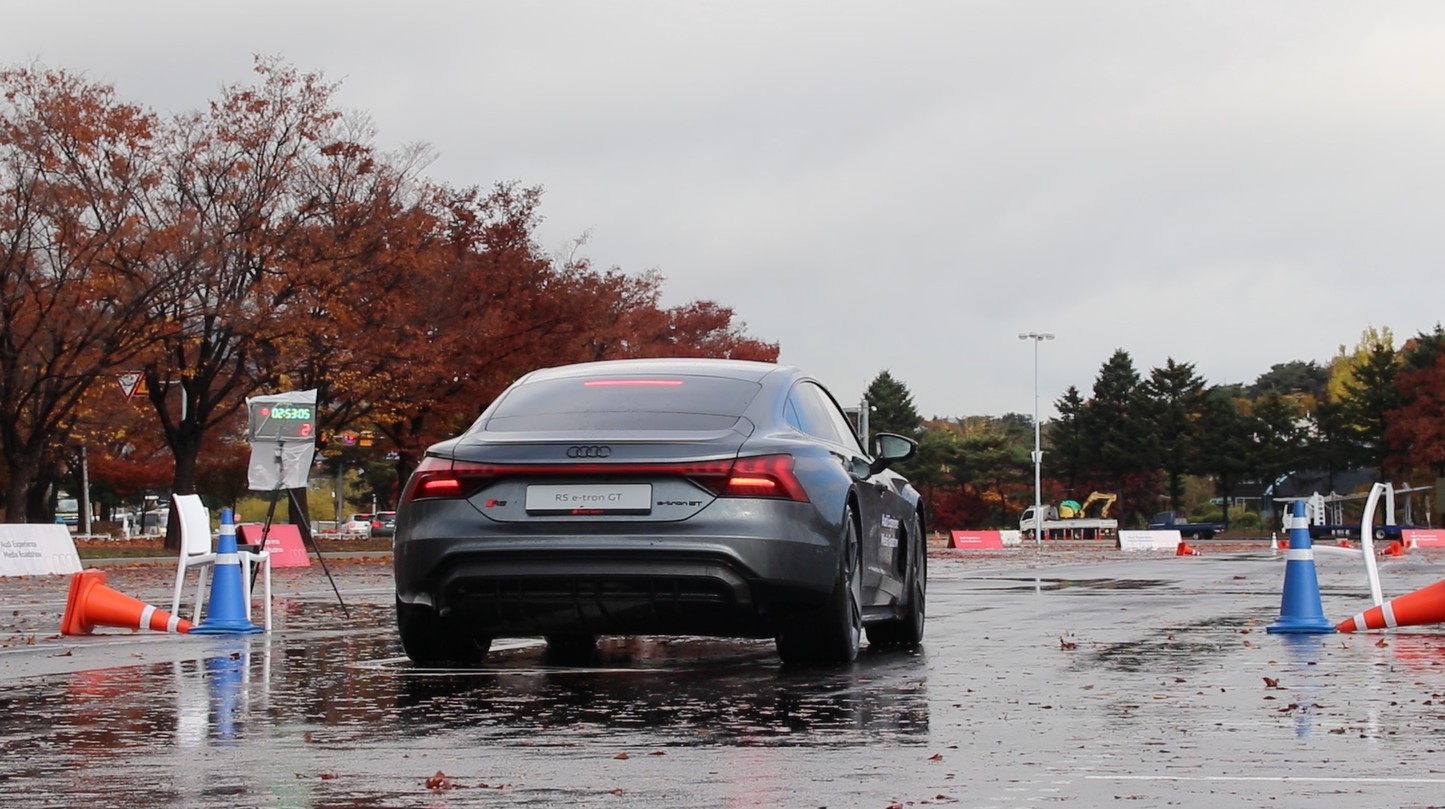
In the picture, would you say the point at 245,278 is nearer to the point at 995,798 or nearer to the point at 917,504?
the point at 917,504

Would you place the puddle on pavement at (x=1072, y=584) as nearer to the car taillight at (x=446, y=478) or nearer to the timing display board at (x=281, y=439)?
the timing display board at (x=281, y=439)

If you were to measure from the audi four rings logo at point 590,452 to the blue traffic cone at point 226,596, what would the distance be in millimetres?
4793

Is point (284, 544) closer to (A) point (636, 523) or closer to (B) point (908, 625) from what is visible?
(B) point (908, 625)

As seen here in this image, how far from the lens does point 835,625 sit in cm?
994

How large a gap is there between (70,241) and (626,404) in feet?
112

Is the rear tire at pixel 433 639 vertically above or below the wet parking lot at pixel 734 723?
above

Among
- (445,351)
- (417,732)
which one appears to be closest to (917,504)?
(417,732)

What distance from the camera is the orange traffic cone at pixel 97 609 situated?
45.0ft

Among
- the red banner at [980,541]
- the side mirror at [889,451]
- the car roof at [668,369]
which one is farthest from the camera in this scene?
the red banner at [980,541]

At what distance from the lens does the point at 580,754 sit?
6.72 meters

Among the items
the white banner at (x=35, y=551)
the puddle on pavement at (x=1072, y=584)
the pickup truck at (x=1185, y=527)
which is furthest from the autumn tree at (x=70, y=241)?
the pickup truck at (x=1185, y=527)

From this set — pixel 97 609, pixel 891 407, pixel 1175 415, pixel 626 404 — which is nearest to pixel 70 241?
pixel 97 609

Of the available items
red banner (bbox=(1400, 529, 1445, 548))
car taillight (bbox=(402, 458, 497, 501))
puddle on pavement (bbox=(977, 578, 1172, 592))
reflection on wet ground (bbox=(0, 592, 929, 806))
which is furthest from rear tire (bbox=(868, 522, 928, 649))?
red banner (bbox=(1400, 529, 1445, 548))

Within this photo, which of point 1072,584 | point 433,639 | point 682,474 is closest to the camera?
point 682,474
